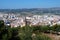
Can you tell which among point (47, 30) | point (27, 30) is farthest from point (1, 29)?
point (47, 30)

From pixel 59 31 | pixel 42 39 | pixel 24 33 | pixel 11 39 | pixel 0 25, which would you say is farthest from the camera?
pixel 59 31

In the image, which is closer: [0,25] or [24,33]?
[24,33]

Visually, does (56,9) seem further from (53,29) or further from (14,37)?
(14,37)

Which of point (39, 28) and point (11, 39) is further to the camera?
point (39, 28)

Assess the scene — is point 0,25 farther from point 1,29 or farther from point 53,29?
point 53,29

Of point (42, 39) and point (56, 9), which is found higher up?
point (42, 39)

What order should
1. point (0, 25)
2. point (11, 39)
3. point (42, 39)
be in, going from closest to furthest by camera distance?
point (42, 39) → point (11, 39) → point (0, 25)

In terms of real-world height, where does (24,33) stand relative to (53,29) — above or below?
above

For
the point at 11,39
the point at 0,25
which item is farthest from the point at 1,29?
the point at 11,39

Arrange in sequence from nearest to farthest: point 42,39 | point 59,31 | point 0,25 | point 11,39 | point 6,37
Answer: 1. point 42,39
2. point 6,37
3. point 11,39
4. point 0,25
5. point 59,31
